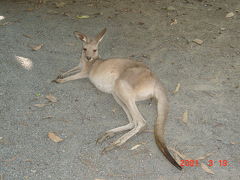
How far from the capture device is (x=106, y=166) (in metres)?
3.74

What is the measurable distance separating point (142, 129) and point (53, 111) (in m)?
1.17

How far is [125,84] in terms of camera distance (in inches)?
181

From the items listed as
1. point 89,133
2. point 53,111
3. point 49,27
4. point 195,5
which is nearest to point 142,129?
point 89,133

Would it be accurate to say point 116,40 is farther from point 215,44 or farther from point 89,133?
point 89,133

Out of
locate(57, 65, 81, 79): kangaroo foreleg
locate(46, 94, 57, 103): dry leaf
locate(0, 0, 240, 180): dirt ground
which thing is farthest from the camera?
locate(57, 65, 81, 79): kangaroo foreleg

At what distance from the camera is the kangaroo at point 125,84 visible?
4.08m

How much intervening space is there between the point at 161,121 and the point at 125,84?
2.63ft

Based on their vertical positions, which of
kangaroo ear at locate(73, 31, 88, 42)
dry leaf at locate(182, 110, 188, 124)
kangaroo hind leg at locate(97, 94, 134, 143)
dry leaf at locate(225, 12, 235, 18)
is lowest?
dry leaf at locate(182, 110, 188, 124)

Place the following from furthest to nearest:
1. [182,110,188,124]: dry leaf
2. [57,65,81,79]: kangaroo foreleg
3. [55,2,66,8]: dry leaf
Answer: [55,2,66,8]: dry leaf
[57,65,81,79]: kangaroo foreleg
[182,110,188,124]: dry leaf

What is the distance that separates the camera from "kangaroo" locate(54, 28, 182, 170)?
4.08 meters

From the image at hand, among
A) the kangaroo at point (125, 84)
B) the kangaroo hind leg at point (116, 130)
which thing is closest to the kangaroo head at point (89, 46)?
the kangaroo at point (125, 84)

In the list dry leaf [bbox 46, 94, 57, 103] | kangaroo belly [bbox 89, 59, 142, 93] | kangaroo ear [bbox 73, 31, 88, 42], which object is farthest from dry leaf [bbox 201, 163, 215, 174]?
kangaroo ear [bbox 73, 31, 88, 42]

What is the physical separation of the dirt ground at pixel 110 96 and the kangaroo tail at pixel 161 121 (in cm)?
18
